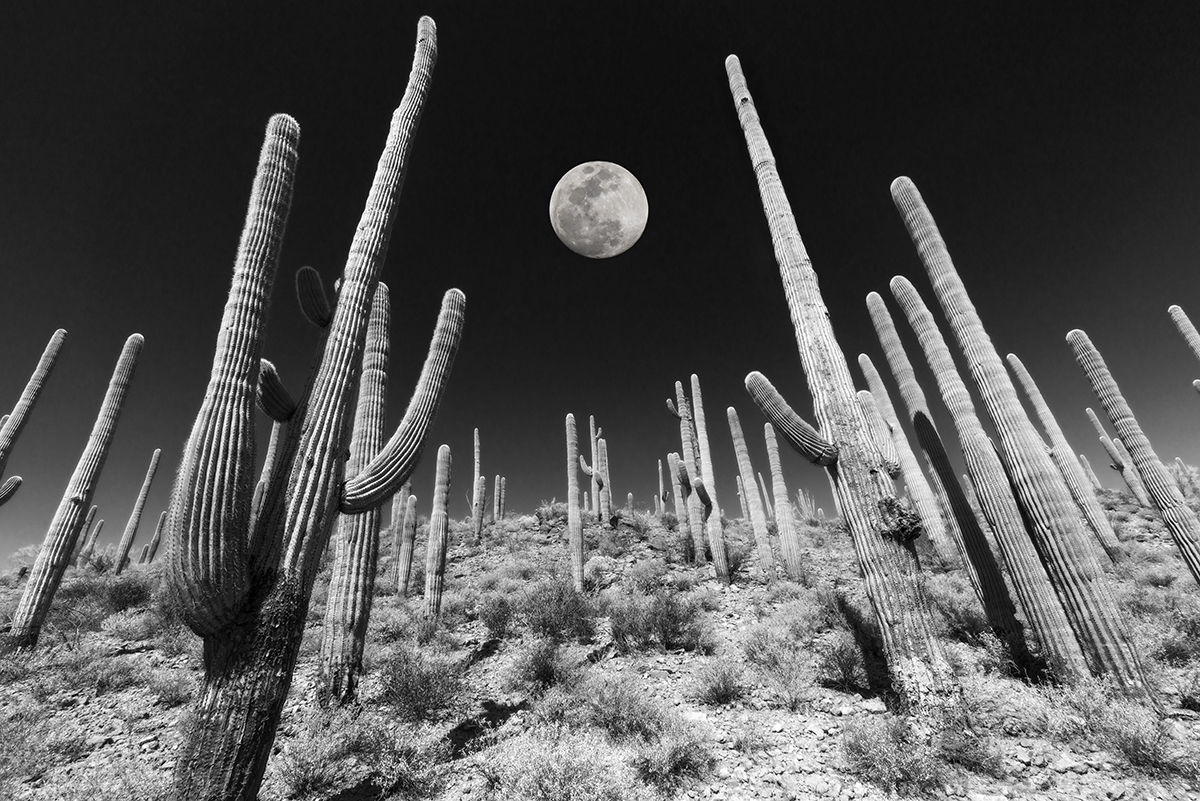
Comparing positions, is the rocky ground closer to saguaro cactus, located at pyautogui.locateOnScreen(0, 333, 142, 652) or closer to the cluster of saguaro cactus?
saguaro cactus, located at pyautogui.locateOnScreen(0, 333, 142, 652)

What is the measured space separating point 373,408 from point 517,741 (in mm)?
3926

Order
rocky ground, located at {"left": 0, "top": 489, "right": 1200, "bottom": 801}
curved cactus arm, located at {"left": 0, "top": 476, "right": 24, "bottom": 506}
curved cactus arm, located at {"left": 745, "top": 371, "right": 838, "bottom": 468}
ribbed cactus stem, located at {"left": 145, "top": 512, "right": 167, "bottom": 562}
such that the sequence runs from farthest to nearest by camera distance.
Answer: ribbed cactus stem, located at {"left": 145, "top": 512, "right": 167, "bottom": 562} → curved cactus arm, located at {"left": 0, "top": 476, "right": 24, "bottom": 506} → curved cactus arm, located at {"left": 745, "top": 371, "right": 838, "bottom": 468} → rocky ground, located at {"left": 0, "top": 489, "right": 1200, "bottom": 801}

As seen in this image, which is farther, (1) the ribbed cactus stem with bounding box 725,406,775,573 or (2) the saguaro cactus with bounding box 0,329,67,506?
(1) the ribbed cactus stem with bounding box 725,406,775,573

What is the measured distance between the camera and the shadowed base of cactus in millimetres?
2656

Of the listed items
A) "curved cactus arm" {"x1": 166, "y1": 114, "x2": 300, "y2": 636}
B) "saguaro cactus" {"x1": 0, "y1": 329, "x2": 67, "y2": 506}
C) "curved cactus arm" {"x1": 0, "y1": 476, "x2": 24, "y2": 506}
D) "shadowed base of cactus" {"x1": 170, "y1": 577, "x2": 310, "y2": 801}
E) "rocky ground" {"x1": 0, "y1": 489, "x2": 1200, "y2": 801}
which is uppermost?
"saguaro cactus" {"x1": 0, "y1": 329, "x2": 67, "y2": 506}

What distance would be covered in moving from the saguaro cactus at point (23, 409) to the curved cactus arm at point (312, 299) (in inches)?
393

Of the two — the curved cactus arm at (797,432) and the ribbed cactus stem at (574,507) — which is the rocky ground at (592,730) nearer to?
the curved cactus arm at (797,432)

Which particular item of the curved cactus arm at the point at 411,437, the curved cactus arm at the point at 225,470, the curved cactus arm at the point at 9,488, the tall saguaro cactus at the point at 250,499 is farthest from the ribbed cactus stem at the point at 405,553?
the curved cactus arm at the point at 225,470

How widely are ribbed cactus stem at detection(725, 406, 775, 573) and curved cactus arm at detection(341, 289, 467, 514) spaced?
923cm

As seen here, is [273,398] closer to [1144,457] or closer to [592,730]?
[592,730]

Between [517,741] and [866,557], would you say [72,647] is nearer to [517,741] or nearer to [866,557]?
[517,741]

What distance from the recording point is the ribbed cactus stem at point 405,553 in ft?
35.4

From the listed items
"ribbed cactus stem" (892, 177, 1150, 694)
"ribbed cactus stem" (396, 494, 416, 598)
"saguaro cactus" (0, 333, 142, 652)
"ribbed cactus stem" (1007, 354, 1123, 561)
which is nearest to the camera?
"ribbed cactus stem" (892, 177, 1150, 694)

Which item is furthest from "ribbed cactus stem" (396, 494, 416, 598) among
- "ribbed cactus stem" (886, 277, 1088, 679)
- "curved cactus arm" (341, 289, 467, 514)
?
"ribbed cactus stem" (886, 277, 1088, 679)
